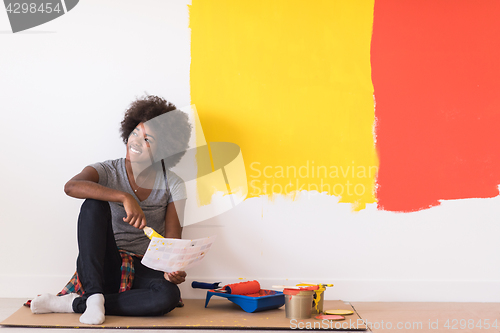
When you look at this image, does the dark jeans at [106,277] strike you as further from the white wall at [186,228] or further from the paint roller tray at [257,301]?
the white wall at [186,228]

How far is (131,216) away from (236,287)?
0.49m

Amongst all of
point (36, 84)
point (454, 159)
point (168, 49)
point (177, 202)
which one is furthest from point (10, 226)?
point (454, 159)

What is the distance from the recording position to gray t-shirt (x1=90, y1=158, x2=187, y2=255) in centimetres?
162

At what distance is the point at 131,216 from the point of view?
1407mm

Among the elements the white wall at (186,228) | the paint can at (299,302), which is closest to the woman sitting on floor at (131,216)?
the white wall at (186,228)

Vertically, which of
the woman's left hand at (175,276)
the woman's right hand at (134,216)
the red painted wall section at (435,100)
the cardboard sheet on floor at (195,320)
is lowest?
the cardboard sheet on floor at (195,320)

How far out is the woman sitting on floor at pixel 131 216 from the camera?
53.9 inches

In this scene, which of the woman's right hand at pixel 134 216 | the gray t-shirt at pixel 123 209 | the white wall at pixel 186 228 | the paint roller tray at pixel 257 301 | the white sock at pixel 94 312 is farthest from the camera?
the white wall at pixel 186 228

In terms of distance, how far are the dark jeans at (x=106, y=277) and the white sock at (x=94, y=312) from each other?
0.03 meters

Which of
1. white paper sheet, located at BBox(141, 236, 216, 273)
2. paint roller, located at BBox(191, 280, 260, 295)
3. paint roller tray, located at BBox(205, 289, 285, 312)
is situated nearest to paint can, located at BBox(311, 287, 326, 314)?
paint roller tray, located at BBox(205, 289, 285, 312)

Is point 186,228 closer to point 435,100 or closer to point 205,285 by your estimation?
point 205,285

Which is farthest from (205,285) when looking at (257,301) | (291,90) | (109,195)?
(291,90)

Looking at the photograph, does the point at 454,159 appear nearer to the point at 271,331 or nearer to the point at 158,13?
the point at 271,331

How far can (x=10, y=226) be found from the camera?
1847 mm
